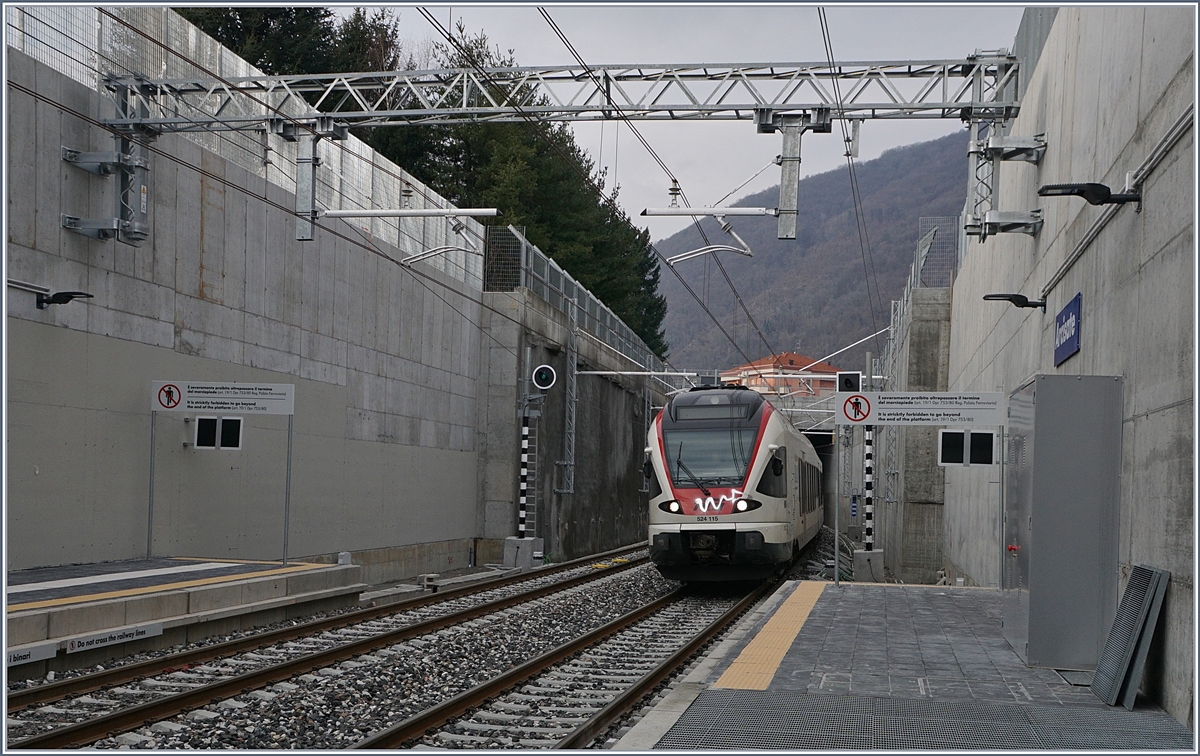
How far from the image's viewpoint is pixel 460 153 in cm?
4575

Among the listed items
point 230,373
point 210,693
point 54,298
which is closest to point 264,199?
point 230,373

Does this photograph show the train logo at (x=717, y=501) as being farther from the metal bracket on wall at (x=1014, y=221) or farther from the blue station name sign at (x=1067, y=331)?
the blue station name sign at (x=1067, y=331)

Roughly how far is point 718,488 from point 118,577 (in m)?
8.62

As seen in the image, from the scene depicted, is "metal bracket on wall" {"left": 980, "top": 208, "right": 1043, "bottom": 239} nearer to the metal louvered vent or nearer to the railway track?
the railway track

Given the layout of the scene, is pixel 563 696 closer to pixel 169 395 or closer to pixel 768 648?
pixel 768 648

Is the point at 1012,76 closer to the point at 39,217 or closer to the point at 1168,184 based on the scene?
the point at 1168,184

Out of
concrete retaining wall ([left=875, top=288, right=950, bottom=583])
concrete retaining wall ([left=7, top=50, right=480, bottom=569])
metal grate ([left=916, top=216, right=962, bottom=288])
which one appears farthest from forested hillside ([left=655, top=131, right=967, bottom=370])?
concrete retaining wall ([left=7, top=50, right=480, bottom=569])

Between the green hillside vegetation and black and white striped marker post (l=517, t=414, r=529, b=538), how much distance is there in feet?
48.4

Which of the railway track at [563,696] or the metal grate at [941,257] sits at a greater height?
the metal grate at [941,257]

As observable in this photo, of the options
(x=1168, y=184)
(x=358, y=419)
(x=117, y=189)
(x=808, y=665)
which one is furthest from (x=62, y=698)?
(x=358, y=419)

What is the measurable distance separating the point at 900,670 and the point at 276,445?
1155 centimetres

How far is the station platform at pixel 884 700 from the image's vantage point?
671 cm

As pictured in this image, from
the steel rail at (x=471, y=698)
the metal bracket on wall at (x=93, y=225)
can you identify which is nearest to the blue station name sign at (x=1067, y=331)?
the steel rail at (x=471, y=698)

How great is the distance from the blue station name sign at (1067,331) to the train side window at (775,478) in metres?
5.83
